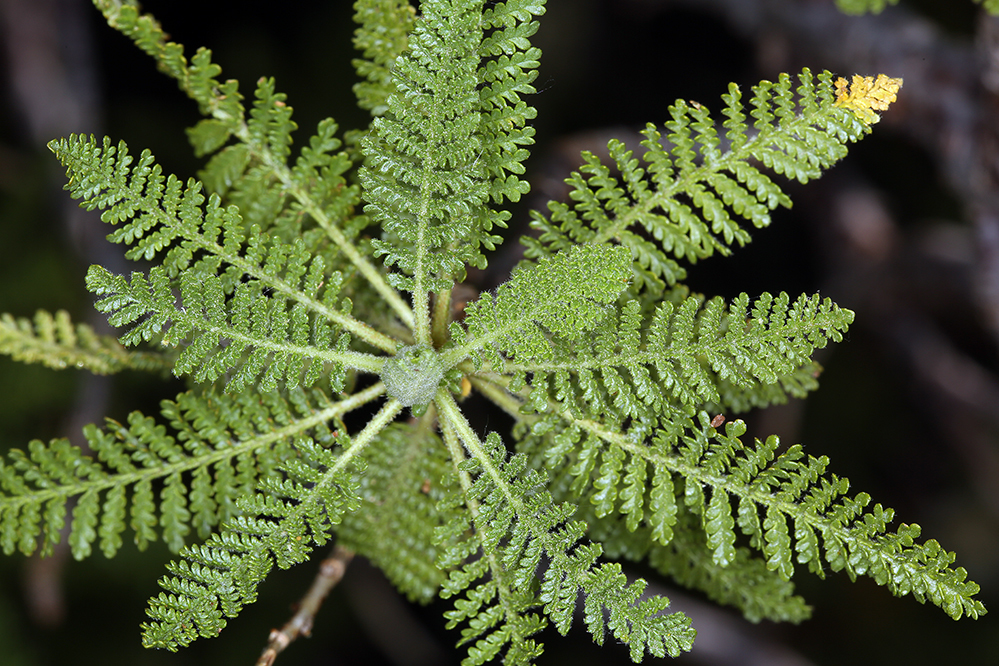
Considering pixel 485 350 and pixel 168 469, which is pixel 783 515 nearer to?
pixel 485 350

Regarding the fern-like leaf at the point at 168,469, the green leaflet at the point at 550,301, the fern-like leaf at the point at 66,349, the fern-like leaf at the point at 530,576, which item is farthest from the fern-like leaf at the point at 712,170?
the fern-like leaf at the point at 66,349

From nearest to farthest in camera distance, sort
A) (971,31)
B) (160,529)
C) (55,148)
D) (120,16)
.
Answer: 1. (55,148)
2. (120,16)
3. (160,529)
4. (971,31)

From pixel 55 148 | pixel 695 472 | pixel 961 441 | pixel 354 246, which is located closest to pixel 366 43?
pixel 354 246

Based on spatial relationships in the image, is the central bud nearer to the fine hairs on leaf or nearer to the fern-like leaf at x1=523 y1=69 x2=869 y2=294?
the fine hairs on leaf

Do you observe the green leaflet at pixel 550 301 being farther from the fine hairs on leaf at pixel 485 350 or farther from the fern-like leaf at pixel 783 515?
the fern-like leaf at pixel 783 515

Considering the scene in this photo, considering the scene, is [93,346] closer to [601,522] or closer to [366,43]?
[366,43]

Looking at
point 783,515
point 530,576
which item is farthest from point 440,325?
point 783,515

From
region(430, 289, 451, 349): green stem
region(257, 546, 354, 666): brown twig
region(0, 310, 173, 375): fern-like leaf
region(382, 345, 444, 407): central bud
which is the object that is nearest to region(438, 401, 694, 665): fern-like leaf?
region(382, 345, 444, 407): central bud
